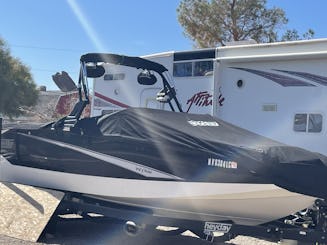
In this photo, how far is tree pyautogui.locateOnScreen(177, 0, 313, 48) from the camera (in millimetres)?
24703

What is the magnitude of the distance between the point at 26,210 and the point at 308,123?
442cm

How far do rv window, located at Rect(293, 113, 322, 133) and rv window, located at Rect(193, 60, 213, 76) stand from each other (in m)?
1.78

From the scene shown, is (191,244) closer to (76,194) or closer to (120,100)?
(76,194)

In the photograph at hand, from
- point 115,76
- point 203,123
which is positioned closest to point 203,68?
point 115,76

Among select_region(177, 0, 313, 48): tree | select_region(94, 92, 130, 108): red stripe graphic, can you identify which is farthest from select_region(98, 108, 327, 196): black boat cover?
select_region(177, 0, 313, 48): tree

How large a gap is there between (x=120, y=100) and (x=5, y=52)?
2293 centimetres

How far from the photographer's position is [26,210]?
5.61 metres

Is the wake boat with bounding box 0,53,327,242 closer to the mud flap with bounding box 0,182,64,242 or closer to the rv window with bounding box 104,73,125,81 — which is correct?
the mud flap with bounding box 0,182,64,242

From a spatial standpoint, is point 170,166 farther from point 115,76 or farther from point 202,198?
point 115,76

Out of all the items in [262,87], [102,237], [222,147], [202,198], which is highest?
[262,87]

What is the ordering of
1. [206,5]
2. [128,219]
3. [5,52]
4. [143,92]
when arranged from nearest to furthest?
[128,219]
[143,92]
[206,5]
[5,52]

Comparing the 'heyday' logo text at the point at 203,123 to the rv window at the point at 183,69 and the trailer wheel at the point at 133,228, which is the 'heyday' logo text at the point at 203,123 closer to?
the trailer wheel at the point at 133,228

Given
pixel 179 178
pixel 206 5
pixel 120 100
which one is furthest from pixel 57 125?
pixel 206 5

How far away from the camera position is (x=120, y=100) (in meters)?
11.0
